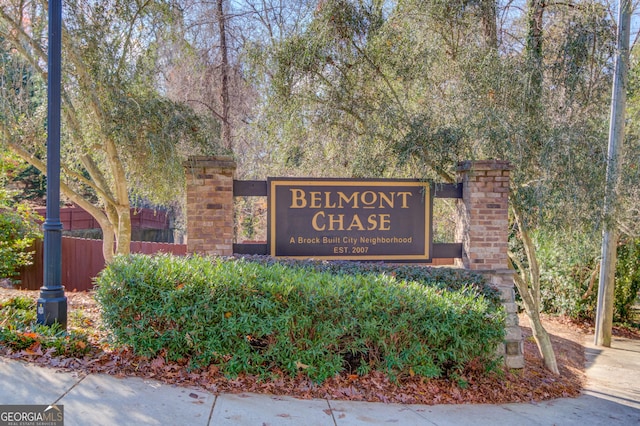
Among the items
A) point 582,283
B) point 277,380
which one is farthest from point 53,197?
point 582,283

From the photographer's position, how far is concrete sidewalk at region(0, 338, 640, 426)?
321 cm

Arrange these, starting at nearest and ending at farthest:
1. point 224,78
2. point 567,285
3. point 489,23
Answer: point 489,23
point 567,285
point 224,78

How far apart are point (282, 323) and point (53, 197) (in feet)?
8.83

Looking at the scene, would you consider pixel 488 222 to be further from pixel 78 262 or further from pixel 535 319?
pixel 78 262

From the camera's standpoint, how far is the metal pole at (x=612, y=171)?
20.1 feet

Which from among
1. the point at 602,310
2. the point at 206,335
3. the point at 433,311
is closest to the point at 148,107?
the point at 206,335

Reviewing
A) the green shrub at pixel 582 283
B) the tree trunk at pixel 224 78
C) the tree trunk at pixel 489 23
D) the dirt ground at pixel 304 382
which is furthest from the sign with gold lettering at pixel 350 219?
the tree trunk at pixel 224 78

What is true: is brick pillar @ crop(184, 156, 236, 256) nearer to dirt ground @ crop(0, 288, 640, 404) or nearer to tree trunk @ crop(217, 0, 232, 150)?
dirt ground @ crop(0, 288, 640, 404)

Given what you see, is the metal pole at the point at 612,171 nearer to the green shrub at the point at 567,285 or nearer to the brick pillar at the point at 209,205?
the green shrub at the point at 567,285

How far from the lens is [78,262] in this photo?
14.2 meters

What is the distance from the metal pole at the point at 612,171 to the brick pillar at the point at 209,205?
15.9ft

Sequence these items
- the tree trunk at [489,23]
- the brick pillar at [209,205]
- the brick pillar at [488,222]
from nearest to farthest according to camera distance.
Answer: the brick pillar at [209,205] → the brick pillar at [488,222] → the tree trunk at [489,23]

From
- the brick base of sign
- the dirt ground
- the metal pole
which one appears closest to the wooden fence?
the dirt ground

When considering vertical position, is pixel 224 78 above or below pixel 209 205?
above
